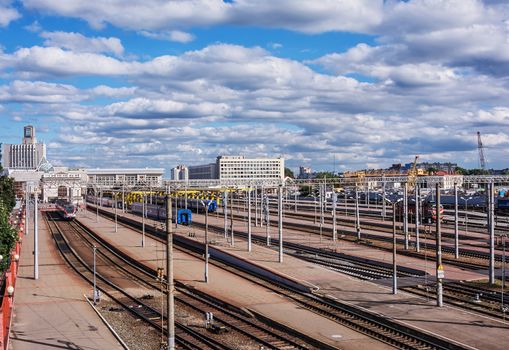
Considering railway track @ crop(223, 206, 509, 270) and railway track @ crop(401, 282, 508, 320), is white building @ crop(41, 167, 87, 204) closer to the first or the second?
railway track @ crop(223, 206, 509, 270)

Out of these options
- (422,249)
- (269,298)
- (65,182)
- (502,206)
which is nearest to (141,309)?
(269,298)

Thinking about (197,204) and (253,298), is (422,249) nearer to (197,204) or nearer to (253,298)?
(253,298)

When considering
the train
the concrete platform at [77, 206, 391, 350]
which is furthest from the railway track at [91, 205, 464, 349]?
the train

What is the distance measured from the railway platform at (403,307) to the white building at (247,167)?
113 meters

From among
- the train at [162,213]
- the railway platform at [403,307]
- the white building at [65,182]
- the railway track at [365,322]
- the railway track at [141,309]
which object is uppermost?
the white building at [65,182]

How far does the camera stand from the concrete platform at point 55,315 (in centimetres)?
2272

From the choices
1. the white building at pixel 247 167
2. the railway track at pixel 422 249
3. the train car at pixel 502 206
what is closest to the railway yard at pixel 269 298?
the railway track at pixel 422 249

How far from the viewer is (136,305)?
31125mm

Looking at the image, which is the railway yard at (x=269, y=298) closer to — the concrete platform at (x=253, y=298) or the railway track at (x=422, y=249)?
the concrete platform at (x=253, y=298)

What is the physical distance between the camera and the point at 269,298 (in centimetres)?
3153

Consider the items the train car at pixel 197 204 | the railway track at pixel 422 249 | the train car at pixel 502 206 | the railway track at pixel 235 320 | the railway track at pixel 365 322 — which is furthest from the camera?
the train car at pixel 197 204

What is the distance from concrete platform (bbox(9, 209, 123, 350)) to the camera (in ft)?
74.5

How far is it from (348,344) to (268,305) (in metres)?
8.04

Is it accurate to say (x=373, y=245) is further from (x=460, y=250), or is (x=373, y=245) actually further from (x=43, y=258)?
(x=43, y=258)
